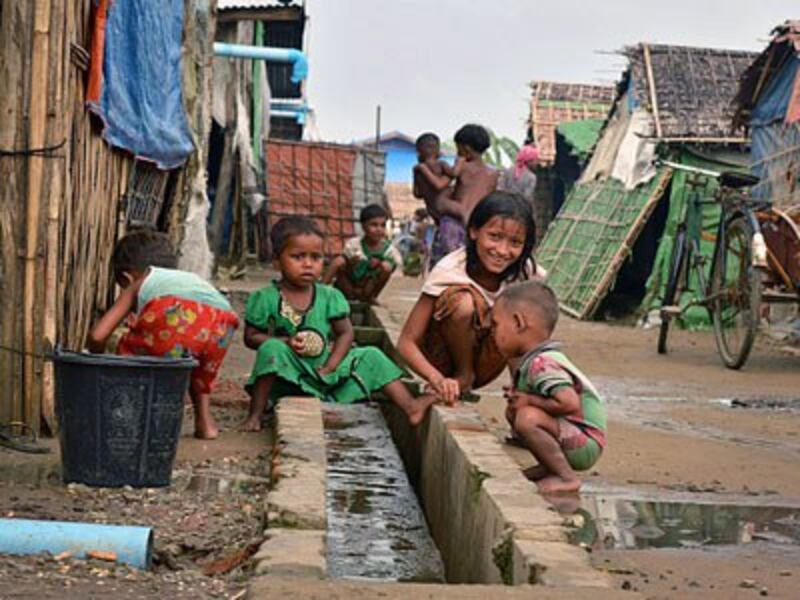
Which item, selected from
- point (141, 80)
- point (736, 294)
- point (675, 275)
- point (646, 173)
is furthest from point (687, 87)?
point (141, 80)

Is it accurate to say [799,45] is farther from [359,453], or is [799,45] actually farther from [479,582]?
[479,582]

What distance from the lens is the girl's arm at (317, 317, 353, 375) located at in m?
6.26

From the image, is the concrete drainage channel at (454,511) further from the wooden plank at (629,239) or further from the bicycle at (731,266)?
the wooden plank at (629,239)

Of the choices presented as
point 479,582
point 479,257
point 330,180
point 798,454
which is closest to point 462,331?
point 479,257

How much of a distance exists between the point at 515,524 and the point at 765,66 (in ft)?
37.2

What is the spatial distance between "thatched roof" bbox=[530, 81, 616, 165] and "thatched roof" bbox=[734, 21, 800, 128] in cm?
1225

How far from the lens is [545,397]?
16.0ft

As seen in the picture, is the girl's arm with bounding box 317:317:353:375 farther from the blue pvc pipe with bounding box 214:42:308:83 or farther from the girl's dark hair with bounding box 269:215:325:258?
the blue pvc pipe with bounding box 214:42:308:83

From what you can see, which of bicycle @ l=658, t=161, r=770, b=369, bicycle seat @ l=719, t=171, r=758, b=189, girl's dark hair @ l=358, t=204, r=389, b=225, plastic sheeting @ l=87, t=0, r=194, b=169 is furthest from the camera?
girl's dark hair @ l=358, t=204, r=389, b=225

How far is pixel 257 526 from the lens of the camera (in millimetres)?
4234

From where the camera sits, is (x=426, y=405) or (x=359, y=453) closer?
(x=426, y=405)

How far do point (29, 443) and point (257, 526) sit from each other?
1293 millimetres

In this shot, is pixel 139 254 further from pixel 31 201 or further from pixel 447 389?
pixel 447 389

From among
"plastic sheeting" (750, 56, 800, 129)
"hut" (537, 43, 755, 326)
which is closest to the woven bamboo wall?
"plastic sheeting" (750, 56, 800, 129)
